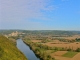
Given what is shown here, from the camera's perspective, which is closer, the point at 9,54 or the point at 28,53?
the point at 9,54

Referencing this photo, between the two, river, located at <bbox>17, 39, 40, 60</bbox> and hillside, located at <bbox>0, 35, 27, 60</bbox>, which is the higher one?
hillside, located at <bbox>0, 35, 27, 60</bbox>

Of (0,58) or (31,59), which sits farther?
(31,59)

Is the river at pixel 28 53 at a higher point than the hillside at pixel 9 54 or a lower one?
lower

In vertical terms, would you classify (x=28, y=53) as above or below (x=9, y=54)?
below

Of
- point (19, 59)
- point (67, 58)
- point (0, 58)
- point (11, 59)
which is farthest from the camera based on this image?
point (67, 58)

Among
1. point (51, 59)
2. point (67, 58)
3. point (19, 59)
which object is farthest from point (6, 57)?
point (67, 58)

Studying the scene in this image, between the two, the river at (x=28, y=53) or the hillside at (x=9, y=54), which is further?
the river at (x=28, y=53)

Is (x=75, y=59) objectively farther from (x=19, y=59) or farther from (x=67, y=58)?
(x=19, y=59)

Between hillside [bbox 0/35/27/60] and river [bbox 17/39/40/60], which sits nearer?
hillside [bbox 0/35/27/60]

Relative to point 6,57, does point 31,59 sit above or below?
below

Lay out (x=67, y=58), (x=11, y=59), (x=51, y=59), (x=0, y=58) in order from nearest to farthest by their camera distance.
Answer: (x=0, y=58)
(x=11, y=59)
(x=51, y=59)
(x=67, y=58)
